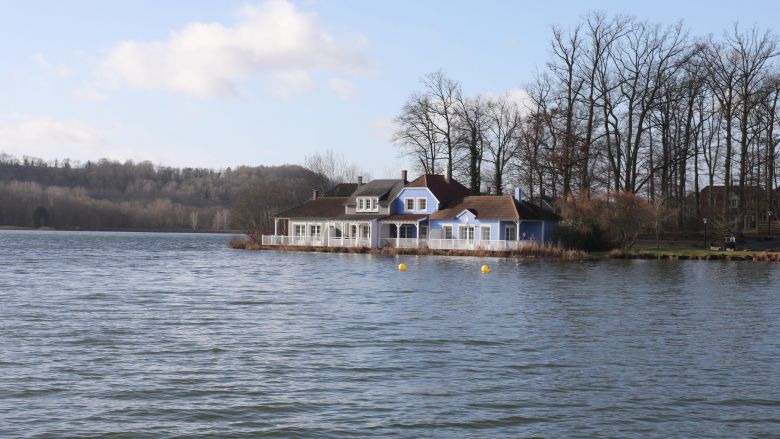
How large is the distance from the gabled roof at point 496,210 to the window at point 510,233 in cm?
111

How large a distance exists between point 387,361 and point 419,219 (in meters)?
45.3

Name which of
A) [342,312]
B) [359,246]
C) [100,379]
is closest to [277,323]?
[342,312]

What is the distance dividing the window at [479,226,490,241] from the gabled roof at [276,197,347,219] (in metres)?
12.8

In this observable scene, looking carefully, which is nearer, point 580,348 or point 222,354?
point 222,354

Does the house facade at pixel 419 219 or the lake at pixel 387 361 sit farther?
the house facade at pixel 419 219

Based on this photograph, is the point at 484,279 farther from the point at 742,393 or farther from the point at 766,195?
the point at 766,195

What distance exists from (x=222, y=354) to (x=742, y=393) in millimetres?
9160

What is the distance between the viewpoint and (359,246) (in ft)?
205

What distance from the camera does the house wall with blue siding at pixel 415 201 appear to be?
62344 mm

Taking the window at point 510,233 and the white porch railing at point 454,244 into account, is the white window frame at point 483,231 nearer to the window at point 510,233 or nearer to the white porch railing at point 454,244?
the window at point 510,233

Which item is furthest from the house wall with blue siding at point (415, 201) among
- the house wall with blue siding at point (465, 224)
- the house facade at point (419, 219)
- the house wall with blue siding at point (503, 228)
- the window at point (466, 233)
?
the window at point (466, 233)

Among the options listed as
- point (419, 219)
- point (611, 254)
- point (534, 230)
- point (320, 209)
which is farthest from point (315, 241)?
point (611, 254)

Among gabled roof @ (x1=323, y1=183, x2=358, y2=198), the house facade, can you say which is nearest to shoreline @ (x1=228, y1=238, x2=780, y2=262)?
the house facade

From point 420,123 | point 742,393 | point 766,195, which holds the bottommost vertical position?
point 742,393
